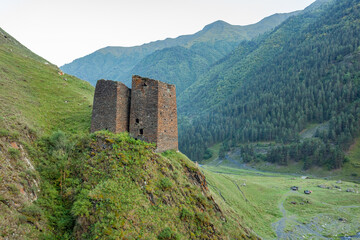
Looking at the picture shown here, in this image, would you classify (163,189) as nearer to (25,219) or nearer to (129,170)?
(129,170)

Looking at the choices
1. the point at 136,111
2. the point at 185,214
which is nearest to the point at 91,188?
the point at 185,214

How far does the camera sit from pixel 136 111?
886 inches

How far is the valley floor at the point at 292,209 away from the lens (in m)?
36.0

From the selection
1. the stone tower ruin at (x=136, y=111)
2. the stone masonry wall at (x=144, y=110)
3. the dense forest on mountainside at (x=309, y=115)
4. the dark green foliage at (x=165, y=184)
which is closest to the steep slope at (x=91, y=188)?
the dark green foliage at (x=165, y=184)

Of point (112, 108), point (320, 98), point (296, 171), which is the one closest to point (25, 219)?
point (112, 108)

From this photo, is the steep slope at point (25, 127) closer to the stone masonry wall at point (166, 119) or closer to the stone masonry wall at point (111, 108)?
the stone masonry wall at point (111, 108)

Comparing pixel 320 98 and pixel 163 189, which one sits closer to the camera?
pixel 163 189

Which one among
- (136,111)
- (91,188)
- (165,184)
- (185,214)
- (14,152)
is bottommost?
(185,214)

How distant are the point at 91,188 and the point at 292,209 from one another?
48.8 m

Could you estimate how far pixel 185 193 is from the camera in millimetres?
18703

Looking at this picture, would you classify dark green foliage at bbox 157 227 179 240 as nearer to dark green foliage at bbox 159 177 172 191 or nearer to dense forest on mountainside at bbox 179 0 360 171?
dark green foliage at bbox 159 177 172 191

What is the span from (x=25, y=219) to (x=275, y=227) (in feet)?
125

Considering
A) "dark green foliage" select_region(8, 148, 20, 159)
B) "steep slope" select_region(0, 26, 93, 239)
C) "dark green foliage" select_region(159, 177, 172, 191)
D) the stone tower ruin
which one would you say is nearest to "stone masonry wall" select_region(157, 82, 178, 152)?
the stone tower ruin

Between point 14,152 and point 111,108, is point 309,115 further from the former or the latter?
point 14,152
